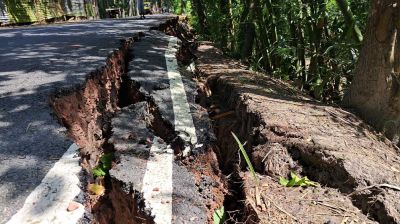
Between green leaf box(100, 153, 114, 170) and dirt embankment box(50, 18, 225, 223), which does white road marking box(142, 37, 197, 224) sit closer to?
dirt embankment box(50, 18, 225, 223)

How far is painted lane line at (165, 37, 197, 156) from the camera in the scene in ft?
8.80

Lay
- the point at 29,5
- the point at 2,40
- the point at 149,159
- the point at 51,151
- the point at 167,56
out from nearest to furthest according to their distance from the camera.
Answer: the point at 51,151 < the point at 149,159 < the point at 167,56 < the point at 2,40 < the point at 29,5

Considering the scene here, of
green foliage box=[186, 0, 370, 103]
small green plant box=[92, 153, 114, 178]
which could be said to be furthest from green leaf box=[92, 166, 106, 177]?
green foliage box=[186, 0, 370, 103]

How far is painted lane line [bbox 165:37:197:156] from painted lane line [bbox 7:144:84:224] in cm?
82

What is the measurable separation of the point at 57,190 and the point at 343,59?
375cm

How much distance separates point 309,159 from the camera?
242 cm

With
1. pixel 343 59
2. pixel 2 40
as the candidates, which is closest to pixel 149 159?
pixel 343 59

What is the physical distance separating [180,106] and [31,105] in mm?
1160

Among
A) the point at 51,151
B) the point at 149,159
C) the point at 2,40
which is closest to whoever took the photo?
the point at 51,151

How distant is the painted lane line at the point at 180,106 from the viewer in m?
2.68

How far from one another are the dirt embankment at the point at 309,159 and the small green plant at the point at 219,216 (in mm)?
156

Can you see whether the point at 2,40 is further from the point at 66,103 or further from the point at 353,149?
the point at 353,149

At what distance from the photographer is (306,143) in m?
2.50

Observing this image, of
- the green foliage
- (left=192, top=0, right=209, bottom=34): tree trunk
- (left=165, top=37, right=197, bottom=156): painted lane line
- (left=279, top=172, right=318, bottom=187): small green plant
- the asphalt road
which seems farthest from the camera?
(left=192, top=0, right=209, bottom=34): tree trunk
